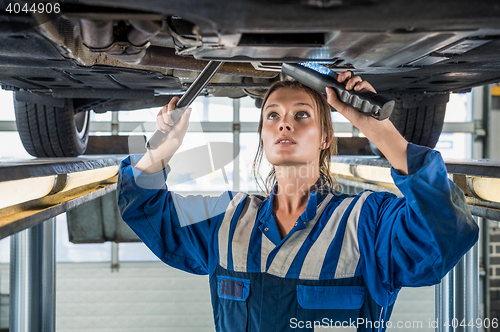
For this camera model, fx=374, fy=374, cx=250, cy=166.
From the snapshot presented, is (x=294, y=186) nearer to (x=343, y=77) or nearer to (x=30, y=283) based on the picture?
(x=343, y=77)

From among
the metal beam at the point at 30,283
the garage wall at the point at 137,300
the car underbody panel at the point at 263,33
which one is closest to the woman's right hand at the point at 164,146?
the car underbody panel at the point at 263,33

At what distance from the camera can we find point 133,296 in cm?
473

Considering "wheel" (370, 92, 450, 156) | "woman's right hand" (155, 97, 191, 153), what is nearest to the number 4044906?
"woman's right hand" (155, 97, 191, 153)

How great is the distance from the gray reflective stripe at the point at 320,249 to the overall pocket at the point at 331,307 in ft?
0.12

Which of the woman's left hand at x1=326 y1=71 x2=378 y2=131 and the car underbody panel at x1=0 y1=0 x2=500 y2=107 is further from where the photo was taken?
the woman's left hand at x1=326 y1=71 x2=378 y2=131

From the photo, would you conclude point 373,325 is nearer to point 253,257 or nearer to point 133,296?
point 253,257

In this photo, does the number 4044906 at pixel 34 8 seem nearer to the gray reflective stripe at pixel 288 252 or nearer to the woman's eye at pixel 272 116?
the woman's eye at pixel 272 116

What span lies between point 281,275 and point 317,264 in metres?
0.09

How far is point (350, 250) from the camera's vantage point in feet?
2.94

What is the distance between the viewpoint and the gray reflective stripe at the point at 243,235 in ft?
3.11

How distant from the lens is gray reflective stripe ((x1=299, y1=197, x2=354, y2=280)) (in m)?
0.90

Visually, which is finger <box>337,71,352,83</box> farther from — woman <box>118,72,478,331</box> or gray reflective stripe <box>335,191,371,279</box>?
gray reflective stripe <box>335,191,371,279</box>

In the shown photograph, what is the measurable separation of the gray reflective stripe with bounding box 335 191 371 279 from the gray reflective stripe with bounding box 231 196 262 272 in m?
0.23

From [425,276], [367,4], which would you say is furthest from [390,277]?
[367,4]
